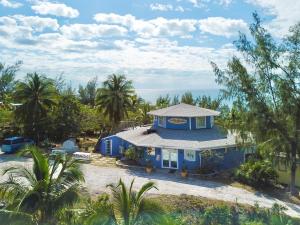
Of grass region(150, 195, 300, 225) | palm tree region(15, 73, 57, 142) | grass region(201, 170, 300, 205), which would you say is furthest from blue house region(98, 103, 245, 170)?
palm tree region(15, 73, 57, 142)

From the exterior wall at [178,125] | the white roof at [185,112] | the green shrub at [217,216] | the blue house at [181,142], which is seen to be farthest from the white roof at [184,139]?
the green shrub at [217,216]

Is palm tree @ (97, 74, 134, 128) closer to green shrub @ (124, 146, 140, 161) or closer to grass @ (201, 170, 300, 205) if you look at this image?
green shrub @ (124, 146, 140, 161)

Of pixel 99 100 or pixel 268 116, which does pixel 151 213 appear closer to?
pixel 268 116

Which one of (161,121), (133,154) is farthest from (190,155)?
(161,121)

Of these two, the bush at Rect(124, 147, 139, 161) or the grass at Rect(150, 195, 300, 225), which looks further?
the bush at Rect(124, 147, 139, 161)

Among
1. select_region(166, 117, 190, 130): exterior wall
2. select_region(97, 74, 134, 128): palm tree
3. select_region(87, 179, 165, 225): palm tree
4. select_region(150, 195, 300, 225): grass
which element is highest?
select_region(97, 74, 134, 128): palm tree

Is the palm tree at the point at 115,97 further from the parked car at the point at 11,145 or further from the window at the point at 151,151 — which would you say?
the window at the point at 151,151
